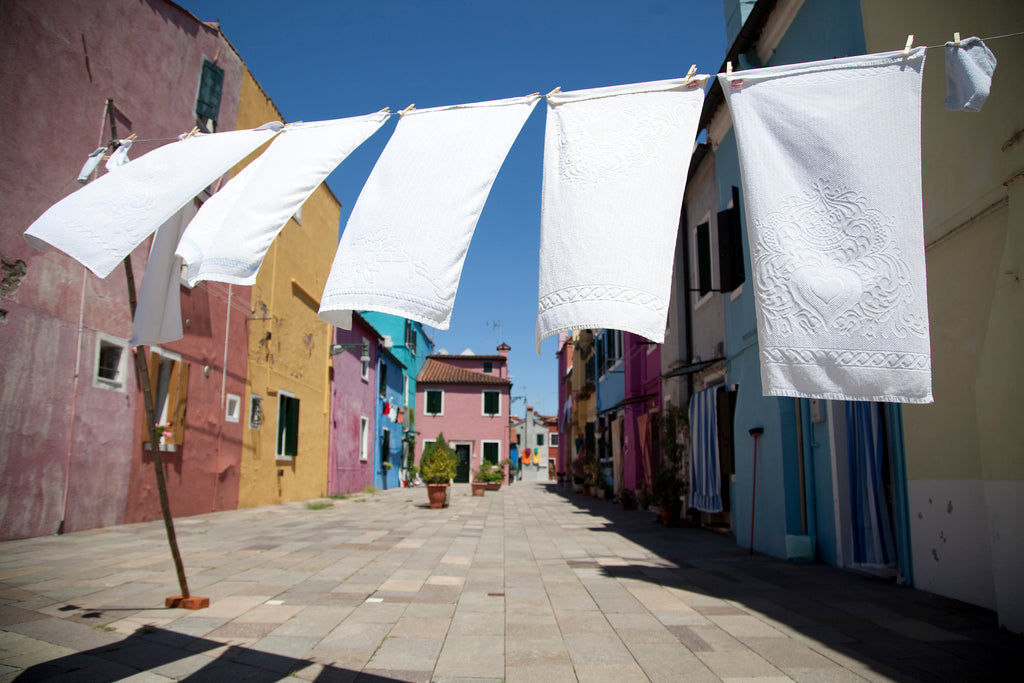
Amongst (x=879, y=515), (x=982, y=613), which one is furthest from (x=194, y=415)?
(x=982, y=613)

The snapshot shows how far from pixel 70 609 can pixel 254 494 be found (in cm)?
860

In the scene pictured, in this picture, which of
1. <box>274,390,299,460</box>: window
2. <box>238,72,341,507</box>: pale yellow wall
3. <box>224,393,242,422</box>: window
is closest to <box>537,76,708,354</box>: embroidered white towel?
<box>224,393,242,422</box>: window

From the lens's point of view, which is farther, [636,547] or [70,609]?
[636,547]

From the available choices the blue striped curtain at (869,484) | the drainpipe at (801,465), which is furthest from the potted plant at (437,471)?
the blue striped curtain at (869,484)

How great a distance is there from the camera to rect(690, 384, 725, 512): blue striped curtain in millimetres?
9117

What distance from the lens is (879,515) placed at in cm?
550

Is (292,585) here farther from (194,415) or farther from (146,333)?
(194,415)

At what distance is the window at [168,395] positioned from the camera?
29.1 feet

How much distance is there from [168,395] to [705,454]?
25.7 feet

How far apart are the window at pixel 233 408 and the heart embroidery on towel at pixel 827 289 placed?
33.9ft

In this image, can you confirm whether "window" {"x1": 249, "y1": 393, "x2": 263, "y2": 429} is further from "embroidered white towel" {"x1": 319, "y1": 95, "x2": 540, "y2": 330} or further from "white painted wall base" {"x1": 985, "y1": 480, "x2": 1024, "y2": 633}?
"white painted wall base" {"x1": 985, "y1": 480, "x2": 1024, "y2": 633}

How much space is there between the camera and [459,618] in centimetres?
404

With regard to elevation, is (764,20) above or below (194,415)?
above

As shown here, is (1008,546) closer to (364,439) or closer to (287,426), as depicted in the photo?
(287,426)
